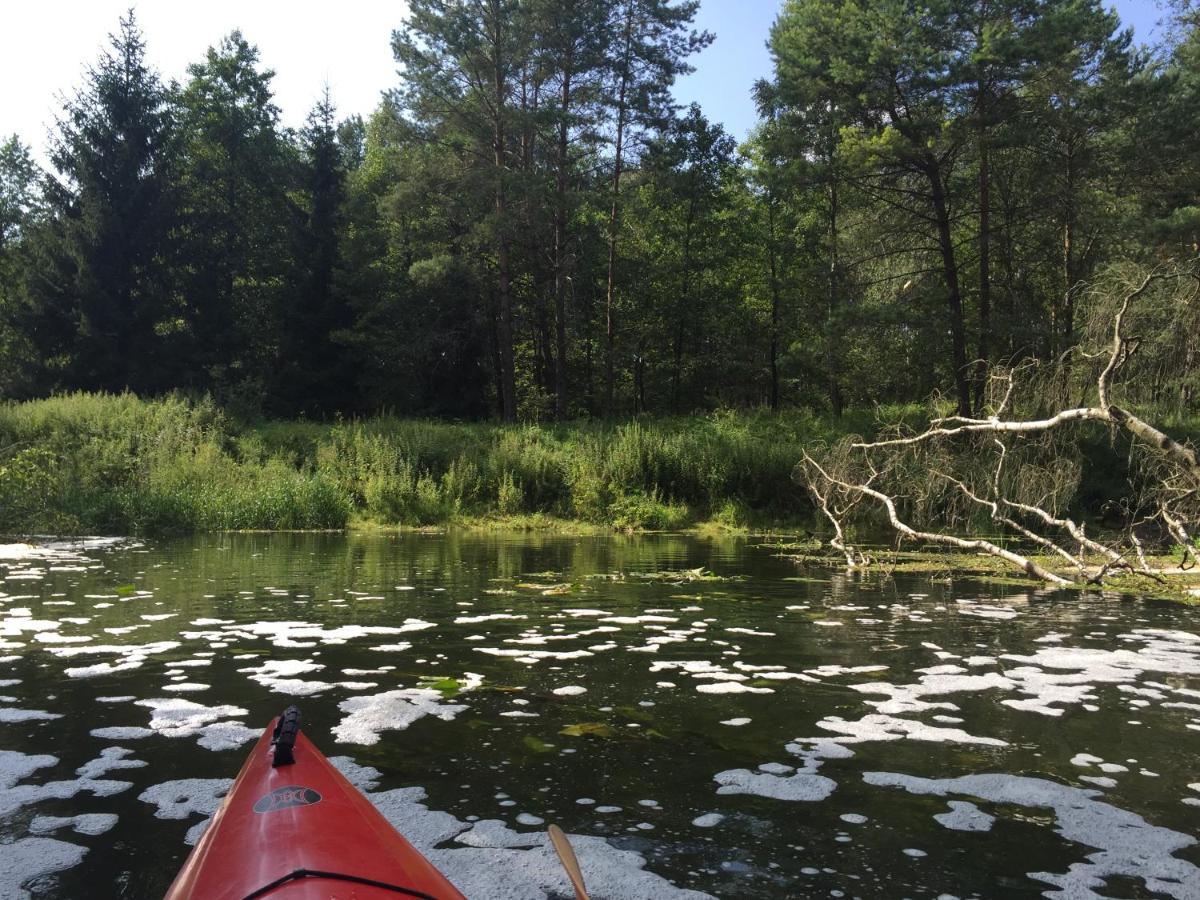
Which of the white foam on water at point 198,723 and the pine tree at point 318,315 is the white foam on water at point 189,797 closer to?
the white foam on water at point 198,723

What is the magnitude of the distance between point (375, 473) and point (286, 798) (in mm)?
16457

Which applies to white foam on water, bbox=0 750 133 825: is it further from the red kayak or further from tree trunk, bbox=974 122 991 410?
tree trunk, bbox=974 122 991 410

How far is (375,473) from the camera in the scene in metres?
18.2

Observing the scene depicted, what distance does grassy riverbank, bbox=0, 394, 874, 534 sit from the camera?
52.1 ft

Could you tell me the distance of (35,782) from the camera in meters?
3.34

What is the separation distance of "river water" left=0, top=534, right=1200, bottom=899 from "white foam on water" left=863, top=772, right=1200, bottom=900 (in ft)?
0.04

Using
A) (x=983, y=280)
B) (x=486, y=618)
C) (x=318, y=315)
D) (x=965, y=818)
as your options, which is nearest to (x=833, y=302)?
(x=983, y=280)

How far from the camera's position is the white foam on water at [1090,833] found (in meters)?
2.62

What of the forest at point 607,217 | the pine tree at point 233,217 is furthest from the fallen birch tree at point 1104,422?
the pine tree at point 233,217

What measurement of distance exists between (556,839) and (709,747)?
6.66ft

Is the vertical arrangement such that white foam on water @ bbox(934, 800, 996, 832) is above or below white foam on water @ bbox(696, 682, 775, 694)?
above

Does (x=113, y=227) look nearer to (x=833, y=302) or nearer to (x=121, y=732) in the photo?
(x=833, y=302)

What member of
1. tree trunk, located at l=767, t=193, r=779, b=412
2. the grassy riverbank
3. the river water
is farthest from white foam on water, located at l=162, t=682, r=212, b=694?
tree trunk, located at l=767, t=193, r=779, b=412

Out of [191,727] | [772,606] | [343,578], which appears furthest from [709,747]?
[343,578]
